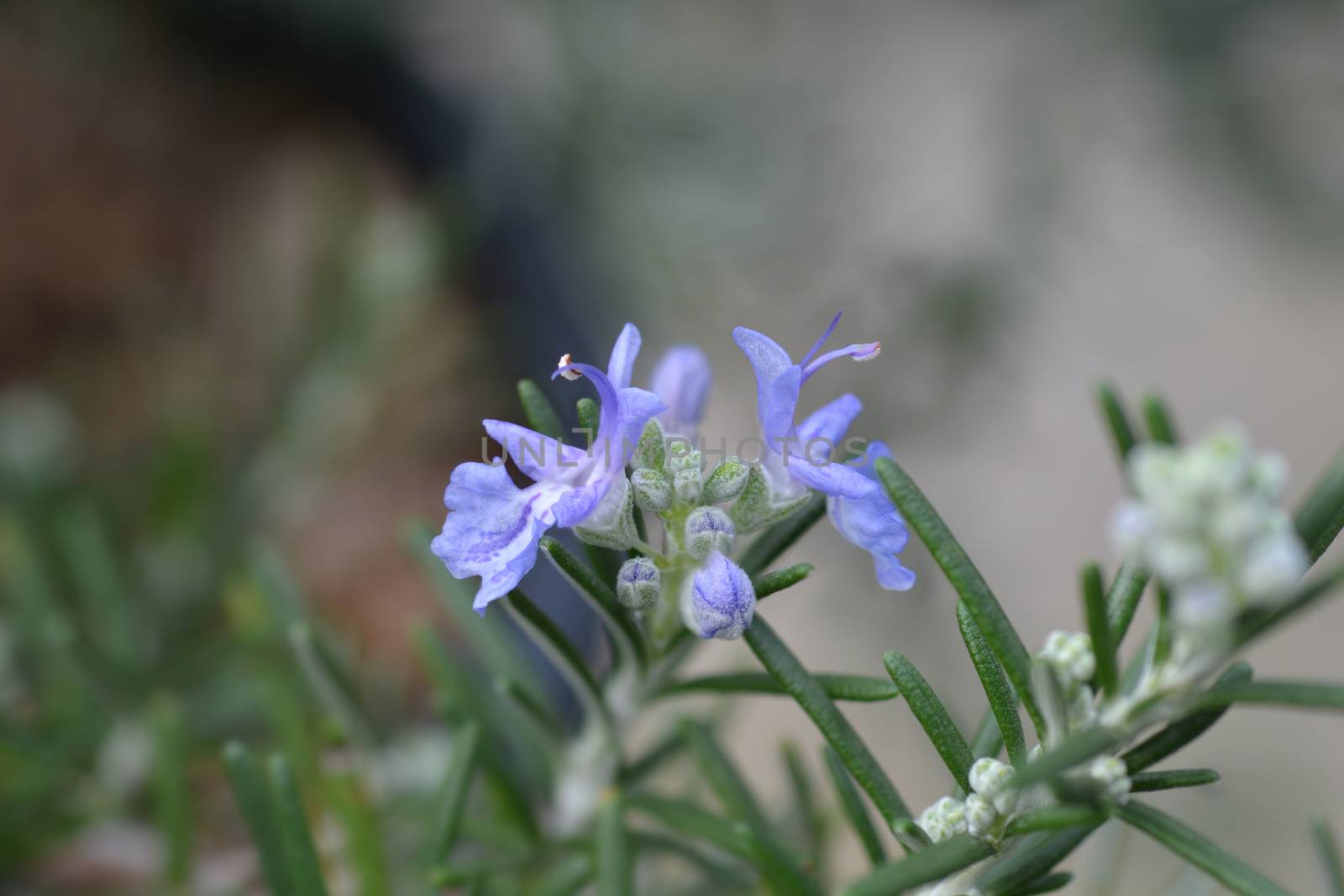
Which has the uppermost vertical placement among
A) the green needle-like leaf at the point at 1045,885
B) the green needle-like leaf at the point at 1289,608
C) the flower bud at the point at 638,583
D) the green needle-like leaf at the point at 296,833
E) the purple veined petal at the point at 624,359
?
the purple veined petal at the point at 624,359

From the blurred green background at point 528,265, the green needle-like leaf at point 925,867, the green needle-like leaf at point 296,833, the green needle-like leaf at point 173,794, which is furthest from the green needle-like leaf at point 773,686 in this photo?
the blurred green background at point 528,265

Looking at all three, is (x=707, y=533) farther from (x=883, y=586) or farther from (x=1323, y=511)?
(x=1323, y=511)

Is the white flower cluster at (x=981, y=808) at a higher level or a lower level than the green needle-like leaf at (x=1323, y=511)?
lower

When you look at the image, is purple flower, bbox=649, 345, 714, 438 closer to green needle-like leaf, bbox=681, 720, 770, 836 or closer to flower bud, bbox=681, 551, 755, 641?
flower bud, bbox=681, 551, 755, 641

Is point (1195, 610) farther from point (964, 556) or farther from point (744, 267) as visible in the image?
point (744, 267)

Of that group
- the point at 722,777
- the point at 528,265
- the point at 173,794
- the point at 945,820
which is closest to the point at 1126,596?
the point at 945,820

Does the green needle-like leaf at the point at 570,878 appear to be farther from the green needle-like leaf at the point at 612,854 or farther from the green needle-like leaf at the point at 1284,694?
the green needle-like leaf at the point at 1284,694

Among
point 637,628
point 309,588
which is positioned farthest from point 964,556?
point 309,588
